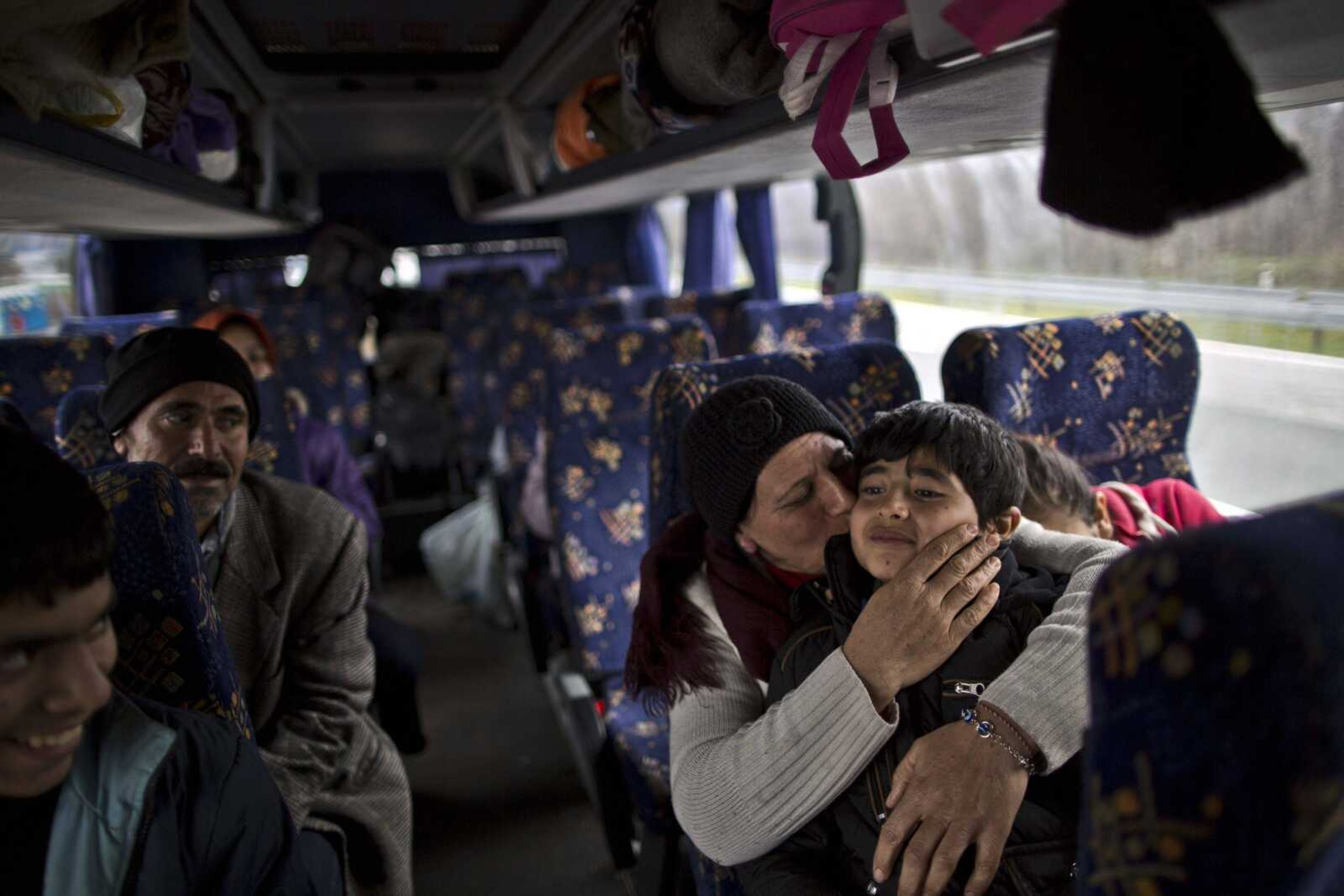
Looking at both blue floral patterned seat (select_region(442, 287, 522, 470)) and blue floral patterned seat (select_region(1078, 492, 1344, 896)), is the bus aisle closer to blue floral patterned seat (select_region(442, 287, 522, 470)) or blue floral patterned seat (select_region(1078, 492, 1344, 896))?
blue floral patterned seat (select_region(442, 287, 522, 470))

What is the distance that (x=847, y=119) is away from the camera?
4.62 ft

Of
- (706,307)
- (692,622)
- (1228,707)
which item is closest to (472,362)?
(706,307)

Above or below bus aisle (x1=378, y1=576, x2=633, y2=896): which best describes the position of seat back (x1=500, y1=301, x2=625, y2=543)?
above

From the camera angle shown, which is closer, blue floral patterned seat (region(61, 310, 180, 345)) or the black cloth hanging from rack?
the black cloth hanging from rack

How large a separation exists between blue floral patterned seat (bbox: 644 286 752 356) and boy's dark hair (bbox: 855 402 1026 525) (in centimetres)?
334

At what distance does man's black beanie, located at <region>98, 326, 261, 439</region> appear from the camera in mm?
1954

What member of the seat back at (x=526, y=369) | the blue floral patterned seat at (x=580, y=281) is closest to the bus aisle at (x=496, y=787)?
the seat back at (x=526, y=369)

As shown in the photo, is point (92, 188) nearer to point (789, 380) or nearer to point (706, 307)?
point (789, 380)

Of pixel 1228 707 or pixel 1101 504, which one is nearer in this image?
pixel 1228 707

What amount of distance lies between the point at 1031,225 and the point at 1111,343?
7.10 feet

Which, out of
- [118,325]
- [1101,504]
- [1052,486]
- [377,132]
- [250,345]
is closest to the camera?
[1052,486]

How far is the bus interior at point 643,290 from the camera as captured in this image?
2.72 ft

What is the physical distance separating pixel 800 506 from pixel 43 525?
1.11 m

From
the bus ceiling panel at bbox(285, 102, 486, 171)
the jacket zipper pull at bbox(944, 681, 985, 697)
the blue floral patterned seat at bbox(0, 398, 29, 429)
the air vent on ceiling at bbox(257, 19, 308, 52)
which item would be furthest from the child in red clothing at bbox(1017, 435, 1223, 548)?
the bus ceiling panel at bbox(285, 102, 486, 171)
